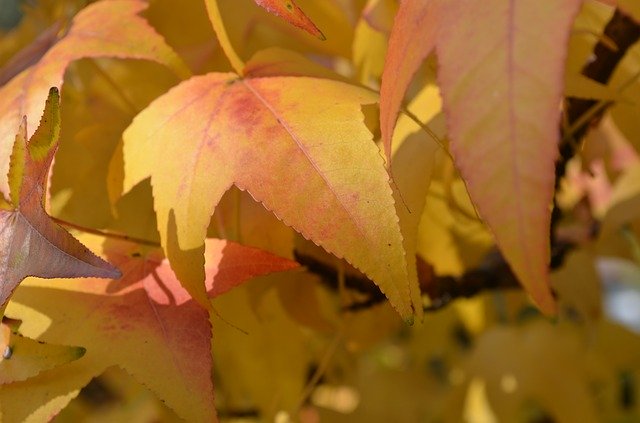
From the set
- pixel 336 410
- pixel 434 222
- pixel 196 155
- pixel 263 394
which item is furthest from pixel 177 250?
pixel 336 410

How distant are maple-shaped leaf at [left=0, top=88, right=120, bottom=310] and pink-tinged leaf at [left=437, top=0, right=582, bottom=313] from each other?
0.66ft

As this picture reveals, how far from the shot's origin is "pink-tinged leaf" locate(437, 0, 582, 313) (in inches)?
12.7

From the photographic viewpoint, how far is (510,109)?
332 millimetres

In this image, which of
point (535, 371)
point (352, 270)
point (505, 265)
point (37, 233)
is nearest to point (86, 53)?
point (37, 233)

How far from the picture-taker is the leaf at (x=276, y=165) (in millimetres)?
415

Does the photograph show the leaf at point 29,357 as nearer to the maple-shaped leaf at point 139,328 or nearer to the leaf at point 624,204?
the maple-shaped leaf at point 139,328

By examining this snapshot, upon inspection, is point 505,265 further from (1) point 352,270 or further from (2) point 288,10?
(2) point 288,10

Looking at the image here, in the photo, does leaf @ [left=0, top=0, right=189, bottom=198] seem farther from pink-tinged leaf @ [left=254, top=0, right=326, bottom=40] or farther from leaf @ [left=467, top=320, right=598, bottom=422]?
leaf @ [left=467, top=320, right=598, bottom=422]

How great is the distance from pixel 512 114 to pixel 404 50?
78 mm

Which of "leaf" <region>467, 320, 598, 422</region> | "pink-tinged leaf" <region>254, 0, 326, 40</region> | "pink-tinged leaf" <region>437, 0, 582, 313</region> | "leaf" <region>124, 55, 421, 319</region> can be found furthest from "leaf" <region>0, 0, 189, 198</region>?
"leaf" <region>467, 320, 598, 422</region>

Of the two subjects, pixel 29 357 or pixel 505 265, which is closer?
pixel 29 357

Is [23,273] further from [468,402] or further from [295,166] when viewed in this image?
[468,402]

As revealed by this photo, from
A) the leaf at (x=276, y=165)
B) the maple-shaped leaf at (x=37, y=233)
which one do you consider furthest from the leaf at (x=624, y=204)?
the maple-shaped leaf at (x=37, y=233)

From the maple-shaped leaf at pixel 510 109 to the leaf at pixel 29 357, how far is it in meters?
0.25
